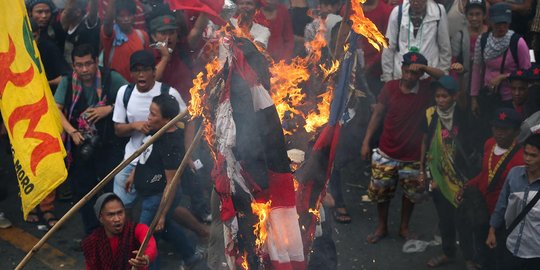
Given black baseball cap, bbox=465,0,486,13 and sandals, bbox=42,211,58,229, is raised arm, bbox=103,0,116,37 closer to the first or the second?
sandals, bbox=42,211,58,229

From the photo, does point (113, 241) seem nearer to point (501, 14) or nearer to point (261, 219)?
point (261, 219)

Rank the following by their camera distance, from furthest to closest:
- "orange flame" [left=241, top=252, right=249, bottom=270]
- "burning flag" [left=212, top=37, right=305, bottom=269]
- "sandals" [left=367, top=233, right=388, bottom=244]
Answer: "sandals" [left=367, top=233, right=388, bottom=244], "orange flame" [left=241, top=252, right=249, bottom=270], "burning flag" [left=212, top=37, right=305, bottom=269]

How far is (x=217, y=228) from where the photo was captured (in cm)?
680

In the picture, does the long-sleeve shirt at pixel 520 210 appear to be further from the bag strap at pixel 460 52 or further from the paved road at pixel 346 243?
the bag strap at pixel 460 52

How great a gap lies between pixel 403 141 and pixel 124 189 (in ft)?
8.59

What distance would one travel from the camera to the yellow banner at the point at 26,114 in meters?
5.89

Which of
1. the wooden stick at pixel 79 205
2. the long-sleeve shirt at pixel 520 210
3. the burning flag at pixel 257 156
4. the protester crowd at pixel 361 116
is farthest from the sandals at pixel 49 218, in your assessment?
the long-sleeve shirt at pixel 520 210

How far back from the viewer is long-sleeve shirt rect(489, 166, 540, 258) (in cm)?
661

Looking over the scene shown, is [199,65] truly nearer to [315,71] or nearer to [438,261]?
[315,71]

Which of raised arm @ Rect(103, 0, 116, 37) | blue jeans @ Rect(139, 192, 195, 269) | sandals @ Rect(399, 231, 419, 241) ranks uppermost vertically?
raised arm @ Rect(103, 0, 116, 37)

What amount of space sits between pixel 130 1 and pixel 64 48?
44.0 inches

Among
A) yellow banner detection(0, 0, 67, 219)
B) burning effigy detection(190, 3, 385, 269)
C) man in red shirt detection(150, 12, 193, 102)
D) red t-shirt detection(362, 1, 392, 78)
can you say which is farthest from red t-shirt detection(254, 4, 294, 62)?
yellow banner detection(0, 0, 67, 219)

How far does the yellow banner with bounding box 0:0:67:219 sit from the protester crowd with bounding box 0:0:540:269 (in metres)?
0.62

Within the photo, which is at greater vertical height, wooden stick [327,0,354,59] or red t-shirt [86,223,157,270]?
wooden stick [327,0,354,59]
